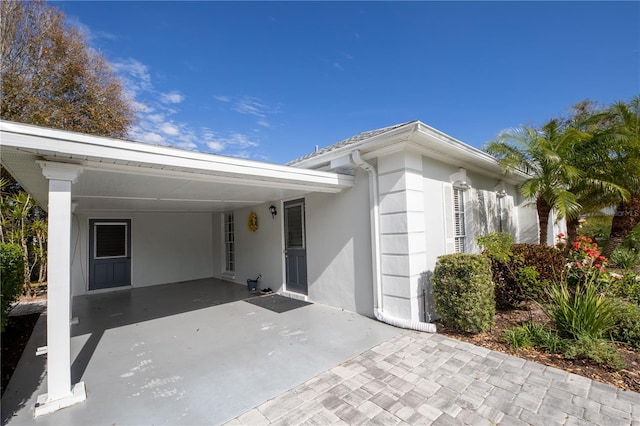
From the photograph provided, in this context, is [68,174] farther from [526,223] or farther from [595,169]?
[526,223]

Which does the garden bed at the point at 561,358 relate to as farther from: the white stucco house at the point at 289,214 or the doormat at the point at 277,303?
the doormat at the point at 277,303

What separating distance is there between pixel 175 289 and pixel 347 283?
21.1ft

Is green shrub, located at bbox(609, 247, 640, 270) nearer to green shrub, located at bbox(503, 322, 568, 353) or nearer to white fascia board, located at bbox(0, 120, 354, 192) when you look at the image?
green shrub, located at bbox(503, 322, 568, 353)

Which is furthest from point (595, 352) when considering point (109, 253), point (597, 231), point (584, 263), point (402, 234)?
point (597, 231)

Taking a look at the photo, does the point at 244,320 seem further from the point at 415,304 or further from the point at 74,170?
the point at 74,170

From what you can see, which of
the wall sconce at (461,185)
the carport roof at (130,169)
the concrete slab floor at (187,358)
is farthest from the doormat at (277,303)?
the wall sconce at (461,185)

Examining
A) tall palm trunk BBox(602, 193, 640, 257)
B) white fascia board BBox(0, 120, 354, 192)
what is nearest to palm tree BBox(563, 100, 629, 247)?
tall palm trunk BBox(602, 193, 640, 257)

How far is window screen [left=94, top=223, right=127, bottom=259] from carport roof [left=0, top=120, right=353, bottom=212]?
3.62m

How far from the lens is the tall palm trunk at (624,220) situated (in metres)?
8.23

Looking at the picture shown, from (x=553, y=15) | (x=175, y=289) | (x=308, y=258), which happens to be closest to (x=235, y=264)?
(x=175, y=289)

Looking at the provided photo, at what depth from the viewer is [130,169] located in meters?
3.84

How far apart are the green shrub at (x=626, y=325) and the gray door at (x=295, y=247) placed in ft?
19.4

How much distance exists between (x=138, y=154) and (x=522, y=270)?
698 cm

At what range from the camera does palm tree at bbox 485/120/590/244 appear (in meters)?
6.79
